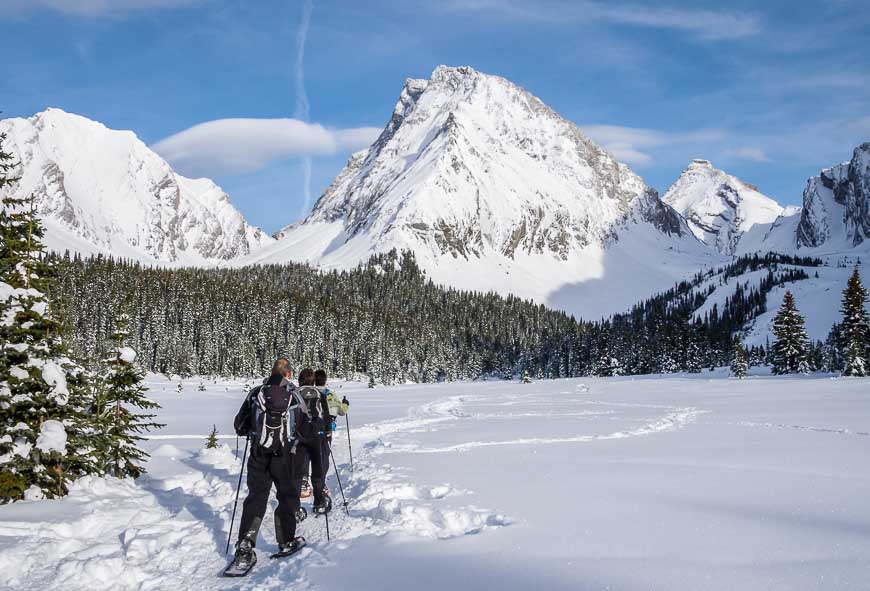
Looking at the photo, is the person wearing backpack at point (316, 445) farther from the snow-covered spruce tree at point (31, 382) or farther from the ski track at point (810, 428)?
the ski track at point (810, 428)

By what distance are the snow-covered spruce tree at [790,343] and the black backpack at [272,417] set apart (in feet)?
225

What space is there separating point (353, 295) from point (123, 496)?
591ft

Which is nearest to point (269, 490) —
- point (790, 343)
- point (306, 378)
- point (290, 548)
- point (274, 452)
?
point (274, 452)

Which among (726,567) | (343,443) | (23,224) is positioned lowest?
(343,443)

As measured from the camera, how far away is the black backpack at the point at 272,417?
857cm

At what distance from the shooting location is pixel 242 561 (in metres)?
7.70

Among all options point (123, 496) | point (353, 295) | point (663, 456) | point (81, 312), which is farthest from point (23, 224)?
point (353, 295)

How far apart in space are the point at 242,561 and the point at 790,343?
71964 millimetres

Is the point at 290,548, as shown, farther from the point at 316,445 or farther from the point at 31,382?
the point at 31,382

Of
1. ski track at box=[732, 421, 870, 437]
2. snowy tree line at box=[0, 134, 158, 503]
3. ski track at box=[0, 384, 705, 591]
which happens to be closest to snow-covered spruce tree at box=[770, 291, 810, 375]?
ski track at box=[732, 421, 870, 437]

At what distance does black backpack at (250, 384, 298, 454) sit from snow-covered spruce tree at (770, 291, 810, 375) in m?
68.6

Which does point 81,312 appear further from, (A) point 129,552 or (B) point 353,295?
(A) point 129,552

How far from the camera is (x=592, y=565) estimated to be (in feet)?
20.4

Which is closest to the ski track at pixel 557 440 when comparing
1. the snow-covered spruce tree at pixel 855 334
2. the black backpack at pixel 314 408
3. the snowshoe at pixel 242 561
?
the black backpack at pixel 314 408
